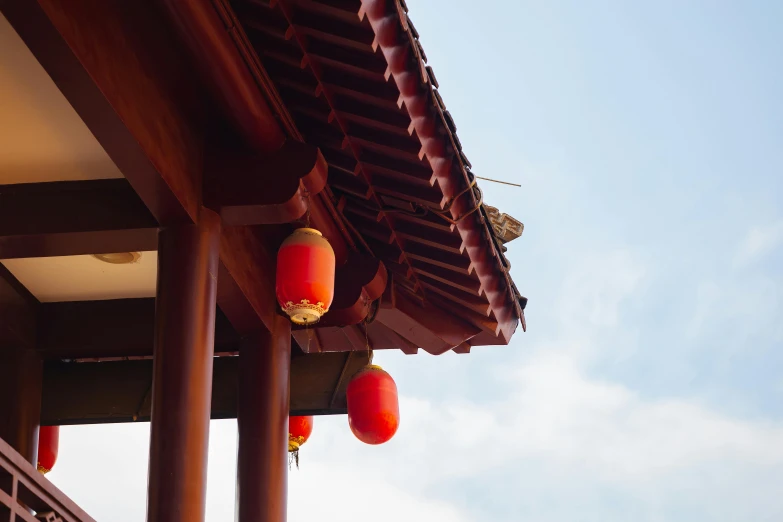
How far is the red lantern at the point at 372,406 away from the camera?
7051mm

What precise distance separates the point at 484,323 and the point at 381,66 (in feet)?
8.06

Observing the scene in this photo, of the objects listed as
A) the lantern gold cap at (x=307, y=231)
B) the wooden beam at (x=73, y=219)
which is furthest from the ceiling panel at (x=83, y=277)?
the lantern gold cap at (x=307, y=231)

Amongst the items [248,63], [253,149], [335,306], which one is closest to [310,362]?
[335,306]

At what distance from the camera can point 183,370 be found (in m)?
5.32

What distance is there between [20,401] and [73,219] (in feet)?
5.46

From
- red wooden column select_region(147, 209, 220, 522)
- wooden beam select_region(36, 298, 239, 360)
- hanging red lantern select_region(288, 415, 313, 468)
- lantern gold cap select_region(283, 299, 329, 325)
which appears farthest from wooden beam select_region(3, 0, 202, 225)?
hanging red lantern select_region(288, 415, 313, 468)

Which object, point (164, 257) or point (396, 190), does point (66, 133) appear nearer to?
point (164, 257)

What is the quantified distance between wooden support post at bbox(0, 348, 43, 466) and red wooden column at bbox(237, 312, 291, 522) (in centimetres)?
128

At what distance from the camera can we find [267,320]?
21.7ft

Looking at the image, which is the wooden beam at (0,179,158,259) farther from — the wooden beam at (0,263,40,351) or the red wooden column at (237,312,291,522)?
the red wooden column at (237,312,291,522)

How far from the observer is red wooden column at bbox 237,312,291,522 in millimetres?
6363

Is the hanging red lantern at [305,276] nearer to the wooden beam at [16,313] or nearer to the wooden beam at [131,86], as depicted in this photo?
the wooden beam at [131,86]

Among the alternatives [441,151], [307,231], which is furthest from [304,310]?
[441,151]

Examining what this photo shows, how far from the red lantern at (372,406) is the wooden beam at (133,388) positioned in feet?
1.51
